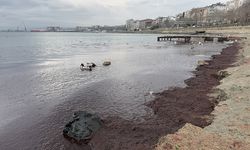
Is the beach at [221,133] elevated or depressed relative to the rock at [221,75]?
elevated

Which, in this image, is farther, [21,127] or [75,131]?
[21,127]

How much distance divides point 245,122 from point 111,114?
32.9 ft

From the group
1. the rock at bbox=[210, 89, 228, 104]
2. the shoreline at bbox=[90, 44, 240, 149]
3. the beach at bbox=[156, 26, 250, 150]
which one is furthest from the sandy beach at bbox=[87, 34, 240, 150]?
the beach at bbox=[156, 26, 250, 150]

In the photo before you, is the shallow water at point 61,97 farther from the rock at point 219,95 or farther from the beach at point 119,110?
the rock at point 219,95

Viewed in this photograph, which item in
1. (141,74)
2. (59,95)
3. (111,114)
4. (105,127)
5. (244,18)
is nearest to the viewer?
(105,127)

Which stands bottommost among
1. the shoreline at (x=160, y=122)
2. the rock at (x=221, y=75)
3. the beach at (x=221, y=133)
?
the shoreline at (x=160, y=122)

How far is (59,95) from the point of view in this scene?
26.4 m

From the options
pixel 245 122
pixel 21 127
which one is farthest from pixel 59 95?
pixel 245 122

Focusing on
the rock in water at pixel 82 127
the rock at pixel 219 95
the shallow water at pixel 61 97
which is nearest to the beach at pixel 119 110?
the shallow water at pixel 61 97

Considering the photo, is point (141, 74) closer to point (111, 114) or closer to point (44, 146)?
point (111, 114)

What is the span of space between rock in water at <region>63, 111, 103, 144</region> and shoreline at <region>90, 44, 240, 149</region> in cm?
52

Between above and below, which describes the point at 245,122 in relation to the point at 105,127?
above

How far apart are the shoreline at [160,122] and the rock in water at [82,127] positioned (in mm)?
516

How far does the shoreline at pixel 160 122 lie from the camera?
14.6 m
